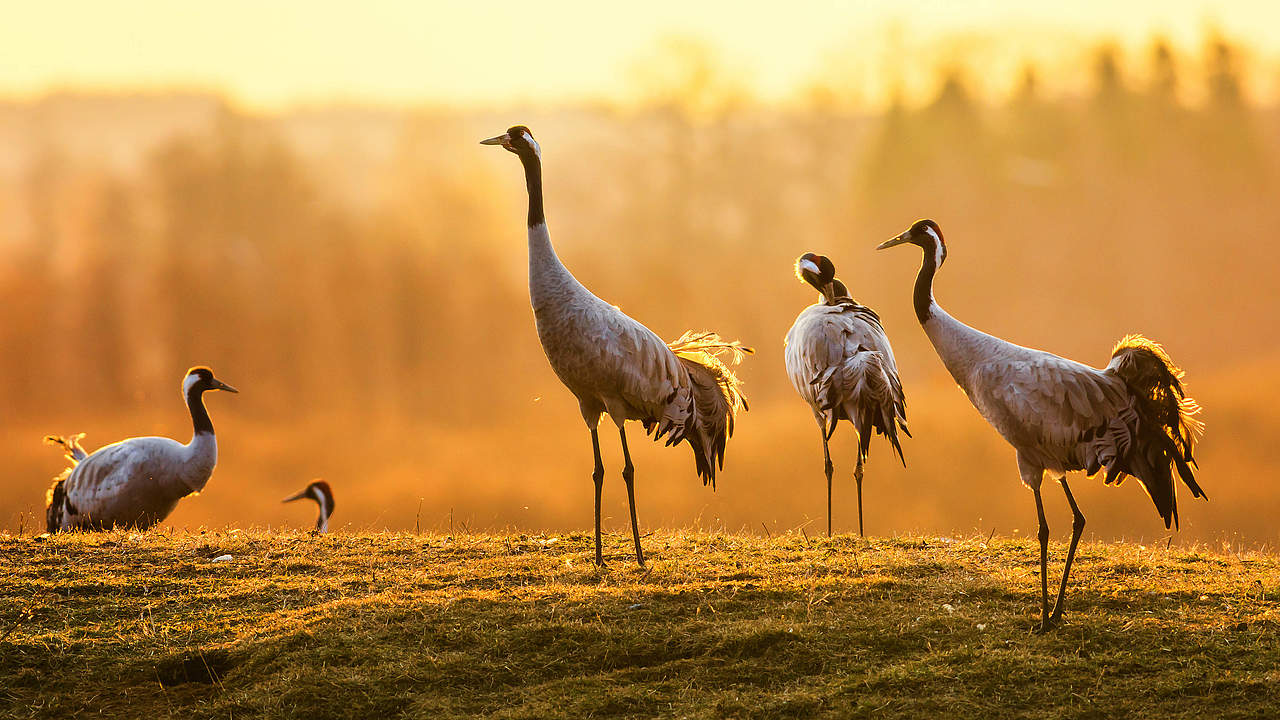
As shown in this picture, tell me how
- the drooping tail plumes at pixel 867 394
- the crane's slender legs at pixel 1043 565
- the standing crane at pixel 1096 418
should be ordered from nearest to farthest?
the crane's slender legs at pixel 1043 565, the standing crane at pixel 1096 418, the drooping tail plumes at pixel 867 394

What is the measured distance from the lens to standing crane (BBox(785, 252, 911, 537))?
34.0 feet

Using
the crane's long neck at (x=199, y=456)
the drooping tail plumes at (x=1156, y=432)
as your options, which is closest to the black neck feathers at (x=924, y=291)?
the drooping tail plumes at (x=1156, y=432)

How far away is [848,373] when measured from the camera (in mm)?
10383

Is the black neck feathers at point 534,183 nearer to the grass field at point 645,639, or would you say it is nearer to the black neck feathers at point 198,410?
the grass field at point 645,639

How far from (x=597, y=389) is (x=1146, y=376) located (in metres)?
3.95

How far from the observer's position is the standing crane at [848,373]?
34.0 ft

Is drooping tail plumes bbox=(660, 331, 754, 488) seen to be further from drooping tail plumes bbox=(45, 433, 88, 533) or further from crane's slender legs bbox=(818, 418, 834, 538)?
drooping tail plumes bbox=(45, 433, 88, 533)

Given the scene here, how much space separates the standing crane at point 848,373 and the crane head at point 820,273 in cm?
51

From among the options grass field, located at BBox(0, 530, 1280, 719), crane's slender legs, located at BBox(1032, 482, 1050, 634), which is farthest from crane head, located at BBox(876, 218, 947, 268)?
grass field, located at BBox(0, 530, 1280, 719)

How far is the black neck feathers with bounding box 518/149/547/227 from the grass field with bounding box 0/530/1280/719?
9.08 feet

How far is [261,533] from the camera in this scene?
10602 millimetres

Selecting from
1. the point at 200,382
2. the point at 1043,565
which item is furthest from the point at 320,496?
the point at 1043,565

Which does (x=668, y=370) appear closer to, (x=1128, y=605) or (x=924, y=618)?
(x=924, y=618)

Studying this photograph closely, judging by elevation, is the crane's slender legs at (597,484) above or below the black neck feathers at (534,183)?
below
